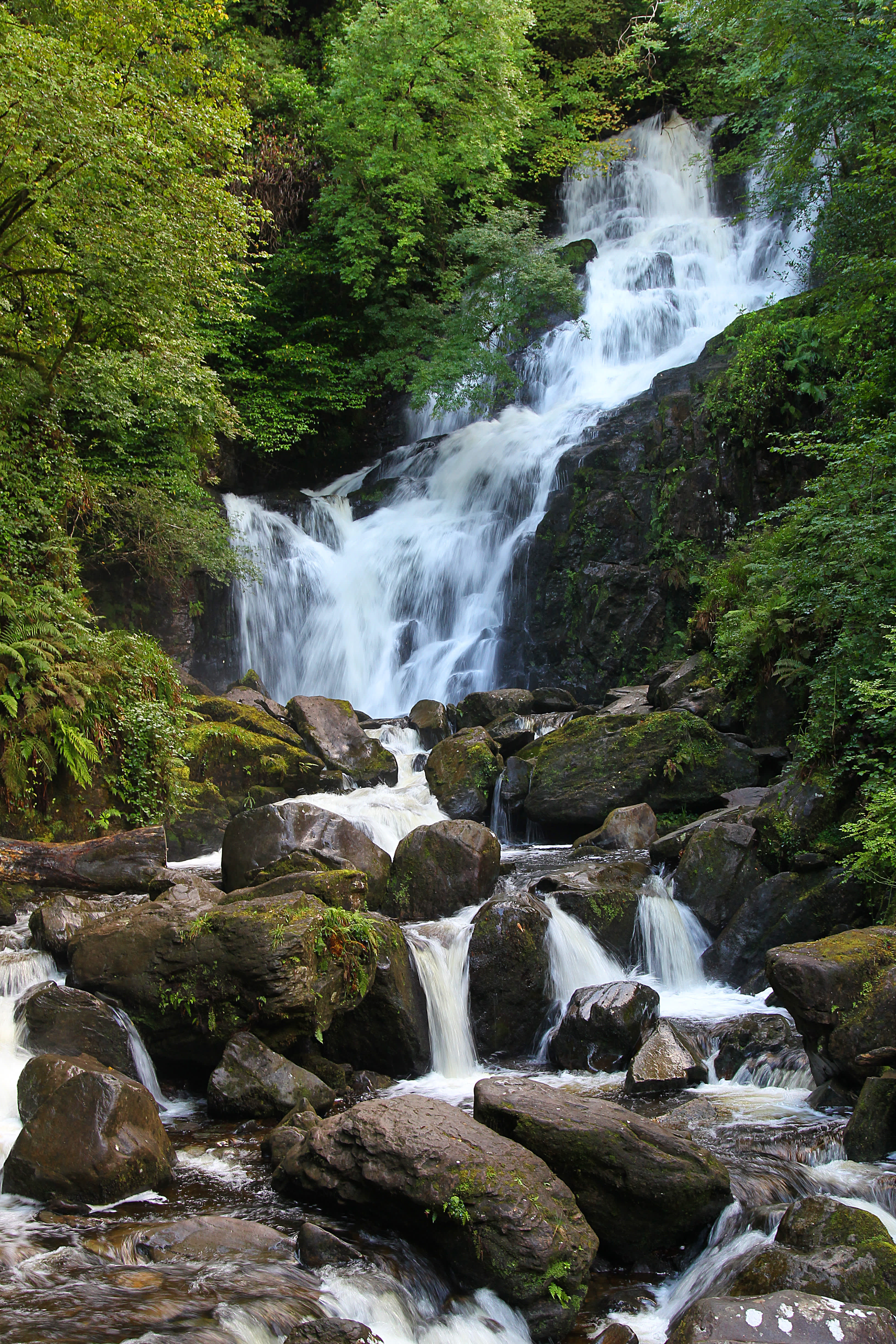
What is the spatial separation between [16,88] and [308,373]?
12671mm

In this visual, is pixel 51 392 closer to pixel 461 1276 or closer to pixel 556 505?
pixel 556 505

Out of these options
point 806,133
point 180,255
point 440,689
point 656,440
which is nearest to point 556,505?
point 656,440

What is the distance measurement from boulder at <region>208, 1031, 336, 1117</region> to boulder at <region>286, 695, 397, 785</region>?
21.5 feet

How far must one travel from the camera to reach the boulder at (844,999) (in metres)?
5.33

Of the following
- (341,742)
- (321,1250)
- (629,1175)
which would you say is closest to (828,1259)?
(629,1175)

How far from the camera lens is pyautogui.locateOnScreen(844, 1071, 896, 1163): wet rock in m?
4.90

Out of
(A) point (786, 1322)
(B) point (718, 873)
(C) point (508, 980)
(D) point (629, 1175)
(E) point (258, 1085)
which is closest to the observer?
(A) point (786, 1322)

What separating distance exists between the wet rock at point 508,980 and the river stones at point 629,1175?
7.43 ft

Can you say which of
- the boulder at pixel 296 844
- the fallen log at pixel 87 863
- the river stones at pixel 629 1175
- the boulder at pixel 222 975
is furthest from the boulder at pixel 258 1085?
the fallen log at pixel 87 863

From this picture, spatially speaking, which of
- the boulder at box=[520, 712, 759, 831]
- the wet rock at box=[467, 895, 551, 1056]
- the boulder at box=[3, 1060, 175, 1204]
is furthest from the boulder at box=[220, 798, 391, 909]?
the boulder at box=[3, 1060, 175, 1204]

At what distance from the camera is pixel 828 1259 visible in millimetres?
3920

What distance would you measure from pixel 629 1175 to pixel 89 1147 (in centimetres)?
277

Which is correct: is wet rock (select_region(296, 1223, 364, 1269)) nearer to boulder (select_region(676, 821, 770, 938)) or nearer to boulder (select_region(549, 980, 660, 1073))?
boulder (select_region(549, 980, 660, 1073))

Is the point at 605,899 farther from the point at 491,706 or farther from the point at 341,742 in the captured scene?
the point at 491,706
